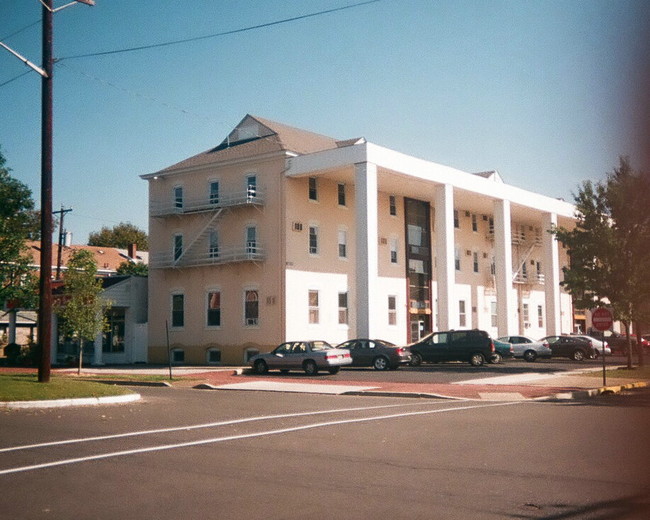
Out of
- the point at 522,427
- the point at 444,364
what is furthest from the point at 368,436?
the point at 444,364

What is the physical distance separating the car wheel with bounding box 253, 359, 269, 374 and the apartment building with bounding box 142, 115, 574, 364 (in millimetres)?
6318

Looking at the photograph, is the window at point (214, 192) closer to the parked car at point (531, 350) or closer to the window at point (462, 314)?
the parked car at point (531, 350)

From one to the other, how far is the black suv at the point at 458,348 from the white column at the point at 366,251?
271 centimetres

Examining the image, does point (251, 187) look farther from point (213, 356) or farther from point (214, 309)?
point (213, 356)

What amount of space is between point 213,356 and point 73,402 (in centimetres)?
2352

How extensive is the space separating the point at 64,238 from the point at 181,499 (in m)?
57.6

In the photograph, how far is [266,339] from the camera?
129 ft

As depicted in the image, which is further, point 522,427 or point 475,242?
point 475,242

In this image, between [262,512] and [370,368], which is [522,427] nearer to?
[262,512]

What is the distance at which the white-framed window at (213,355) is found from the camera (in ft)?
136

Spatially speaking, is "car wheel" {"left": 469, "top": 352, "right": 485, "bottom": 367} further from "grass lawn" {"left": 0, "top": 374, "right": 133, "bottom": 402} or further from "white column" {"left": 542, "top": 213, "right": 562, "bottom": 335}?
"grass lawn" {"left": 0, "top": 374, "right": 133, "bottom": 402}

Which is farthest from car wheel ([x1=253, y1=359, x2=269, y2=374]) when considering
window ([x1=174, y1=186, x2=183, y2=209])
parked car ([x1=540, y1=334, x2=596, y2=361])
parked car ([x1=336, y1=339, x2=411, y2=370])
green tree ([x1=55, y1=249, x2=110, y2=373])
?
parked car ([x1=540, y1=334, x2=596, y2=361])

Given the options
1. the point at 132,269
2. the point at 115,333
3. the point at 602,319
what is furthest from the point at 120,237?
the point at 602,319

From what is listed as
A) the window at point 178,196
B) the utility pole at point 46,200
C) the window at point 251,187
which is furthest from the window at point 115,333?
the utility pole at point 46,200
